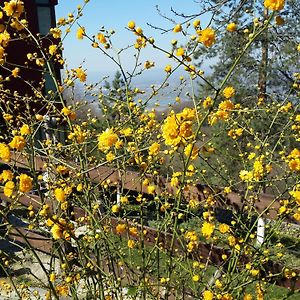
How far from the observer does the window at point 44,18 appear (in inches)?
497

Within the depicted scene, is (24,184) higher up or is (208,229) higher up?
(24,184)

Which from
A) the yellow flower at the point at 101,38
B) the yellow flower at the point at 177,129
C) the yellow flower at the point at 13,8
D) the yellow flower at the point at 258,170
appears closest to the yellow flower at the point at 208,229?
the yellow flower at the point at 258,170

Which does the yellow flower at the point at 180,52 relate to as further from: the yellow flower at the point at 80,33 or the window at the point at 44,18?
the window at the point at 44,18

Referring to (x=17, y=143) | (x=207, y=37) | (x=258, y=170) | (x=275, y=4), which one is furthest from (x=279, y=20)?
(x=17, y=143)

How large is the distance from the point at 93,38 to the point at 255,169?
0.93m

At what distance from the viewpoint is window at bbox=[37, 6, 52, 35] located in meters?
12.6

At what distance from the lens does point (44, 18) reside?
12695 mm

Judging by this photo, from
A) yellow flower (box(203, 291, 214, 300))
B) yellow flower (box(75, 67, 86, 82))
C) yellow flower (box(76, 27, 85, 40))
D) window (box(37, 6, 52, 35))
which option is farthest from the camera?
window (box(37, 6, 52, 35))

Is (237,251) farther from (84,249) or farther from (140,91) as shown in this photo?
(140,91)

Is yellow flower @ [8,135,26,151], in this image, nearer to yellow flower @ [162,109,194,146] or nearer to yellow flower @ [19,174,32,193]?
yellow flower @ [19,174,32,193]

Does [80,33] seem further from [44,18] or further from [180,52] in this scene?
[44,18]

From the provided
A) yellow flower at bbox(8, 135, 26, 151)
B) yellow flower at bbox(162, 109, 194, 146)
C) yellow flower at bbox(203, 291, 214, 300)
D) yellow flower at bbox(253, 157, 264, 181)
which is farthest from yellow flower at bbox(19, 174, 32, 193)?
yellow flower at bbox(253, 157, 264, 181)

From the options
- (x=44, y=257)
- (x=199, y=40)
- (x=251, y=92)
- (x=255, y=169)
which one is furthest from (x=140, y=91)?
(x=251, y=92)

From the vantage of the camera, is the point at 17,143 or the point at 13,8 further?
the point at 13,8
